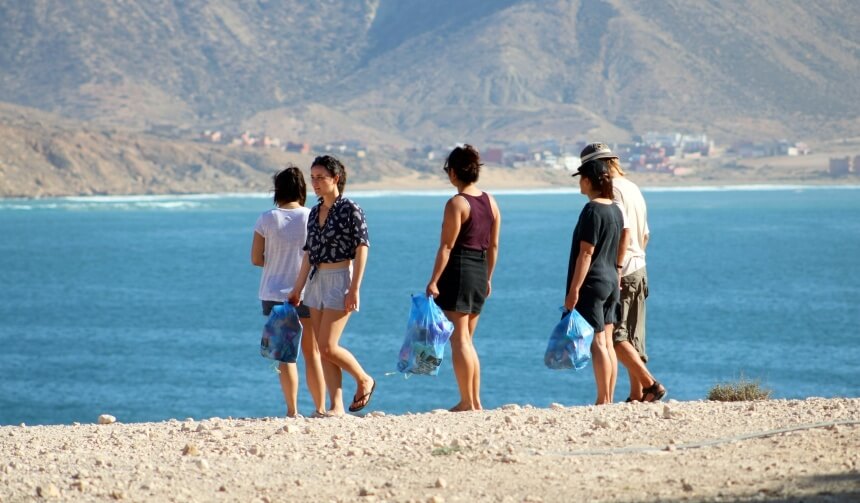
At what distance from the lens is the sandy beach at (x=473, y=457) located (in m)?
6.33

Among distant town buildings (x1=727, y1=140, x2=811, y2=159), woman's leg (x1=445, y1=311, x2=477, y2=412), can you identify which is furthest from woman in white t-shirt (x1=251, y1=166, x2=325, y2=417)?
distant town buildings (x1=727, y1=140, x2=811, y2=159)

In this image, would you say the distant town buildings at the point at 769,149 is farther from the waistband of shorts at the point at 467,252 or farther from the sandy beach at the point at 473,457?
the sandy beach at the point at 473,457

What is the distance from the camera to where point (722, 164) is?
18175 cm

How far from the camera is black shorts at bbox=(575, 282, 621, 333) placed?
329 inches

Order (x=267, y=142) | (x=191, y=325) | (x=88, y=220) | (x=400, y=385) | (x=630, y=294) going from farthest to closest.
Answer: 1. (x=267, y=142)
2. (x=88, y=220)
3. (x=191, y=325)
4. (x=400, y=385)
5. (x=630, y=294)

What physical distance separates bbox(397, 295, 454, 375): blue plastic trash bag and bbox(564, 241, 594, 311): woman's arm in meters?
0.70

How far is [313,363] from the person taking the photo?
867 centimetres

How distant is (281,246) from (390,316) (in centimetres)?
3749

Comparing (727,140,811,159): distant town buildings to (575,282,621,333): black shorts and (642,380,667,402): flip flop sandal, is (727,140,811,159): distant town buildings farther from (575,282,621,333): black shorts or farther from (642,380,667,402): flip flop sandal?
(575,282,621,333): black shorts

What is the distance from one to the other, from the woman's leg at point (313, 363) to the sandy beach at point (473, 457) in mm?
366

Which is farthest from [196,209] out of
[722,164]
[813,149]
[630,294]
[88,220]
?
[630,294]

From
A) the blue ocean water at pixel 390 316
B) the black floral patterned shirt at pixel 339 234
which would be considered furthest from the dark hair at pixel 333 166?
the blue ocean water at pixel 390 316

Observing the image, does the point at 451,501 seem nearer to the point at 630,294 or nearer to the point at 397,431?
the point at 397,431

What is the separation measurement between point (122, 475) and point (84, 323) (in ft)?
142
